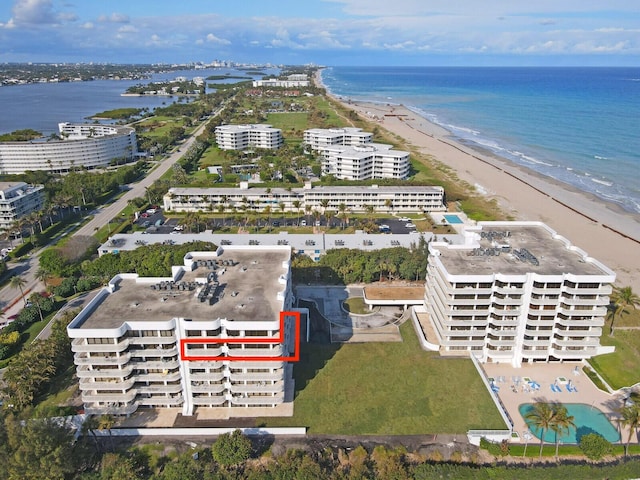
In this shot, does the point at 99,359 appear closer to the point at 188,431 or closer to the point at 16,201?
the point at 188,431

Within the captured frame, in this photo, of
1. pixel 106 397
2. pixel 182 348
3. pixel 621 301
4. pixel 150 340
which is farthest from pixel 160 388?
pixel 621 301

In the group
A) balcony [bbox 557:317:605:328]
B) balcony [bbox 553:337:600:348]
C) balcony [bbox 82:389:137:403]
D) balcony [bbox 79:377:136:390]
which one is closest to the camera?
balcony [bbox 79:377:136:390]

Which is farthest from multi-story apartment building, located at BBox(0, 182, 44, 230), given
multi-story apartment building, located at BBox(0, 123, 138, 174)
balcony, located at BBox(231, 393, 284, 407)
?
balcony, located at BBox(231, 393, 284, 407)

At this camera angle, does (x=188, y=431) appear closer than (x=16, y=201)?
Yes

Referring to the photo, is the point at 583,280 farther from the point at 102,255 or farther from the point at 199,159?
the point at 199,159

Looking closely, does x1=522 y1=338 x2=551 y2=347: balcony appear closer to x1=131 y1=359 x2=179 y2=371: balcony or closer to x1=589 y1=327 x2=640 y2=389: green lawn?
x1=589 y1=327 x2=640 y2=389: green lawn

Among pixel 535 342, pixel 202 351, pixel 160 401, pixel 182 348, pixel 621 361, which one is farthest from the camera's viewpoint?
pixel 621 361

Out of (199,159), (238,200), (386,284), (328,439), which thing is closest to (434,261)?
(386,284)
